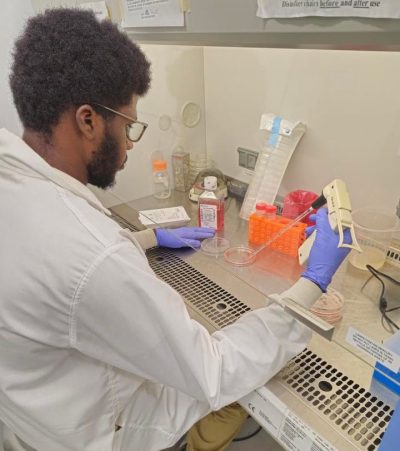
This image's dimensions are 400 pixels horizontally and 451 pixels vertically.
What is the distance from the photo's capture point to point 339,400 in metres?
0.73

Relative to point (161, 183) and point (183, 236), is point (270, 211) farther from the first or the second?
point (161, 183)

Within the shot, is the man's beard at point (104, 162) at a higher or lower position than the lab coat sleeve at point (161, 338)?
higher

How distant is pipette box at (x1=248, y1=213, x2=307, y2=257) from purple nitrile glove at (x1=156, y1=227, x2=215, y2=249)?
0.17 m

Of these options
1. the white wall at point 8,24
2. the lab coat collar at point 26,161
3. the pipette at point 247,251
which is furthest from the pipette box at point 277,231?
the white wall at point 8,24

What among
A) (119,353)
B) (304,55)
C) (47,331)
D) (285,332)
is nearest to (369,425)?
(285,332)

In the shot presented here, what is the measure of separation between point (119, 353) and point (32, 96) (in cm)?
53

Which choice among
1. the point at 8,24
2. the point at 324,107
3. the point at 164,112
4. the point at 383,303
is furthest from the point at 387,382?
the point at 8,24

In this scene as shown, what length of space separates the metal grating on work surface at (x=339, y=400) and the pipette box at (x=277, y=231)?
0.35 meters

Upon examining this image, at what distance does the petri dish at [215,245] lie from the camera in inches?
47.9

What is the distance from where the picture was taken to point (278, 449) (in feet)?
4.69

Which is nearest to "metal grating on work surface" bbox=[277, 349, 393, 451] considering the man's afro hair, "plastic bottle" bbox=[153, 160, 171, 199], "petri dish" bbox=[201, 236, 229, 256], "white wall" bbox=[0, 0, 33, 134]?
"petri dish" bbox=[201, 236, 229, 256]

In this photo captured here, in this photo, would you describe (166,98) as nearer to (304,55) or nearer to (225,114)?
(225,114)

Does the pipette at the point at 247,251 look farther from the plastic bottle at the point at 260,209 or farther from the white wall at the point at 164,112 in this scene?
the white wall at the point at 164,112

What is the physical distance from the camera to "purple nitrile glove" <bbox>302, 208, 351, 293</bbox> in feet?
2.67
